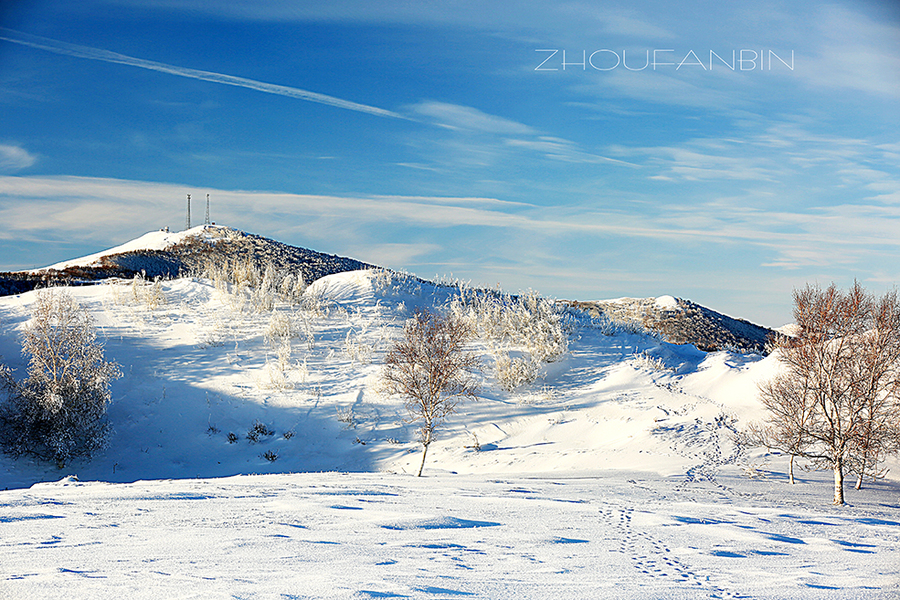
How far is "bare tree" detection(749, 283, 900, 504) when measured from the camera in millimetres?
11648

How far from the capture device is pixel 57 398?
1497cm

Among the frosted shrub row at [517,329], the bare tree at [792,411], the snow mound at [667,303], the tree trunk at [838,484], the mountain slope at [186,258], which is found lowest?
the tree trunk at [838,484]

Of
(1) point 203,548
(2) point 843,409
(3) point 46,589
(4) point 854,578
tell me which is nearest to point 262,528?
(1) point 203,548

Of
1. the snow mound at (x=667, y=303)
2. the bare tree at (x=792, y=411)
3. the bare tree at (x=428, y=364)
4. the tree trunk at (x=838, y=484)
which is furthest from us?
the snow mound at (x=667, y=303)

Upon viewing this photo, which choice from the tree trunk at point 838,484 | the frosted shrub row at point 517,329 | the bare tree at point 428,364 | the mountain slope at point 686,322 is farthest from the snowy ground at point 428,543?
the mountain slope at point 686,322

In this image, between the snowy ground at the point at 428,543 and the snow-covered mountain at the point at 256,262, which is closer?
the snowy ground at the point at 428,543

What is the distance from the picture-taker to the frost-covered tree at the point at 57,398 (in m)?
15.2

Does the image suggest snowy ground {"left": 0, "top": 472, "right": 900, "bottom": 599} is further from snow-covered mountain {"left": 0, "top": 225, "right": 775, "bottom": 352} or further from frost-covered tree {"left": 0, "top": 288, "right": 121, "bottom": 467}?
snow-covered mountain {"left": 0, "top": 225, "right": 775, "bottom": 352}

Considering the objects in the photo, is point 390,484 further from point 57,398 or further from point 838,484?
point 57,398

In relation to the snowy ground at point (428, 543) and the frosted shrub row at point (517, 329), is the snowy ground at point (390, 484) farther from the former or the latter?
the frosted shrub row at point (517, 329)

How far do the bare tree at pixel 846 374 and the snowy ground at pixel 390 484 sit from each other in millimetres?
1014

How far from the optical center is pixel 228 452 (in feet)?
55.0

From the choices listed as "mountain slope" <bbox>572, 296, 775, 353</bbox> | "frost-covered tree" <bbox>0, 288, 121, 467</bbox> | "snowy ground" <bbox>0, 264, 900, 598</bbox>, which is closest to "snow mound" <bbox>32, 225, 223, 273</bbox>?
"snowy ground" <bbox>0, 264, 900, 598</bbox>

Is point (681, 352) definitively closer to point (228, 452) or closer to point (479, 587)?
point (228, 452)
